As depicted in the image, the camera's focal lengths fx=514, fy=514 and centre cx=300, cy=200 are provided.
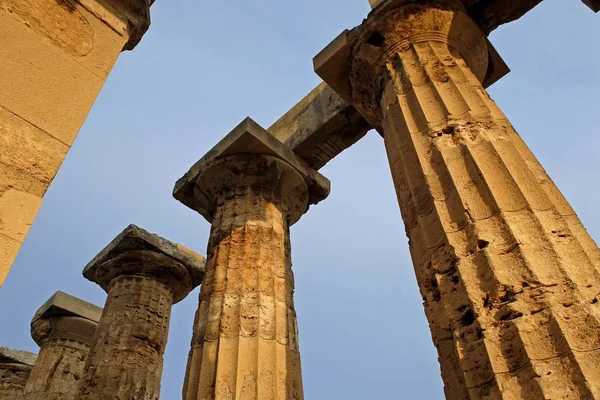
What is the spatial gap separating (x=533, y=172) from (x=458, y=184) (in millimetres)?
697

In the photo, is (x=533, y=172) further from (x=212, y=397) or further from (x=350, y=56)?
(x=212, y=397)

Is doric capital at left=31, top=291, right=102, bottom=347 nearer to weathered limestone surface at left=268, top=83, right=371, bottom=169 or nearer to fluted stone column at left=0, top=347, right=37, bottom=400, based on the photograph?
fluted stone column at left=0, top=347, right=37, bottom=400

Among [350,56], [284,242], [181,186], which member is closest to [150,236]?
[181,186]

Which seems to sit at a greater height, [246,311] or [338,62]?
[338,62]

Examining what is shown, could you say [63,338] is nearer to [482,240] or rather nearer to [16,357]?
[16,357]

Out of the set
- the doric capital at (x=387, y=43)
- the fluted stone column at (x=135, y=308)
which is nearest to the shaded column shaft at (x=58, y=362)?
the fluted stone column at (x=135, y=308)

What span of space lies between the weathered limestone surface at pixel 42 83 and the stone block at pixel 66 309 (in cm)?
1177

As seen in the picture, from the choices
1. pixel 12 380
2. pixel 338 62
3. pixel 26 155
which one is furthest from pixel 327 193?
pixel 12 380

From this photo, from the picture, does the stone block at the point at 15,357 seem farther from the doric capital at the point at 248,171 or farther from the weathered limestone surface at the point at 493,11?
the weathered limestone surface at the point at 493,11

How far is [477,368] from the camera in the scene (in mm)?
3715

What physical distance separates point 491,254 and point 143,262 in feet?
31.4

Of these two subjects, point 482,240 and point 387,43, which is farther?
point 387,43

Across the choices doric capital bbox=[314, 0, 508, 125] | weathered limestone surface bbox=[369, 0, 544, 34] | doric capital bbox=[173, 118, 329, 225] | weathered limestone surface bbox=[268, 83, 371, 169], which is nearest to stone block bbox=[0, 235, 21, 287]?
doric capital bbox=[314, 0, 508, 125]

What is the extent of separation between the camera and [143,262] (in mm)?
12094
